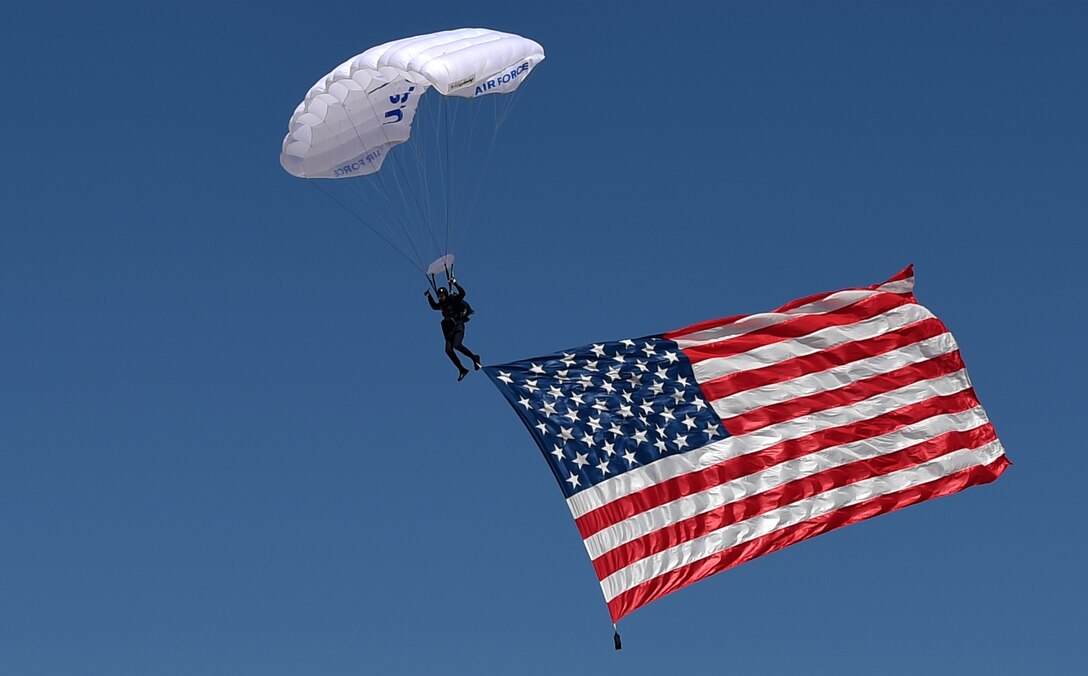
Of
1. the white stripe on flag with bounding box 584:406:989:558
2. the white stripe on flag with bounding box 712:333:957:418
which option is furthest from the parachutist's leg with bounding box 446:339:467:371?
the white stripe on flag with bounding box 712:333:957:418

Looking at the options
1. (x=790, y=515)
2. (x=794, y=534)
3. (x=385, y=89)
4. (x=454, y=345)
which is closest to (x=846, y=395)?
(x=790, y=515)

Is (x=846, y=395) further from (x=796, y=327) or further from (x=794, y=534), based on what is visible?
(x=794, y=534)

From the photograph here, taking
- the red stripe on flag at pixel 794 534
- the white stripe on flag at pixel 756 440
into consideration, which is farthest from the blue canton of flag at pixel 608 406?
the red stripe on flag at pixel 794 534

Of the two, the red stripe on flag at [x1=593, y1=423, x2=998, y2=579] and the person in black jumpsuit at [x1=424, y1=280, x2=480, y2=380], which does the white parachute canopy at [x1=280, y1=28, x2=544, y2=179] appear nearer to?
the person in black jumpsuit at [x1=424, y1=280, x2=480, y2=380]

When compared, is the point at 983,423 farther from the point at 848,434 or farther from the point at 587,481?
the point at 587,481

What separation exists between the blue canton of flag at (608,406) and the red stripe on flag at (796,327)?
45cm

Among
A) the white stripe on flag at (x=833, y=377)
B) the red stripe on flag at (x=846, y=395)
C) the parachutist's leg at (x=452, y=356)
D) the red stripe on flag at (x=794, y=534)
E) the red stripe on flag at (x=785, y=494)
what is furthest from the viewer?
the white stripe on flag at (x=833, y=377)

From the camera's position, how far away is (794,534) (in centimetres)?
2514

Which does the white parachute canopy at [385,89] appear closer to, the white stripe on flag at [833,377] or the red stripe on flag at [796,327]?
the red stripe on flag at [796,327]

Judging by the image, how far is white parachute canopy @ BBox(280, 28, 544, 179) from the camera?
2359 cm

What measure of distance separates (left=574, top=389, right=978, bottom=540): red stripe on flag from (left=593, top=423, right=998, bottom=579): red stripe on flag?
0.35 m

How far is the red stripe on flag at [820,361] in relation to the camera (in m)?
25.9

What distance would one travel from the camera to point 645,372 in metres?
25.8

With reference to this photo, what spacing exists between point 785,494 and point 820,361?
7.18ft
